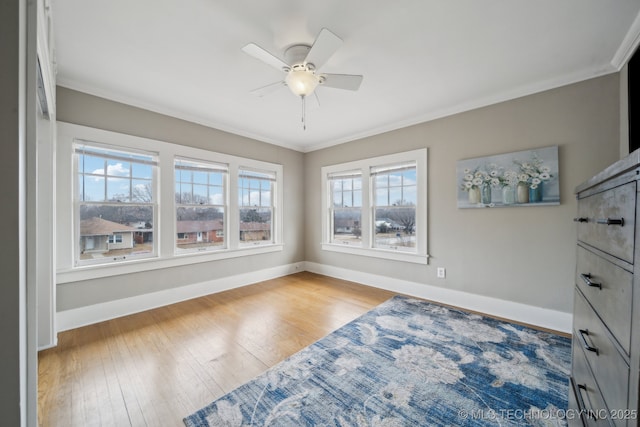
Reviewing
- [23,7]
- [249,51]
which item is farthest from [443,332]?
[23,7]

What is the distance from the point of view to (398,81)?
2.62m

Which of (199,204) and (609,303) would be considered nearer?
(609,303)

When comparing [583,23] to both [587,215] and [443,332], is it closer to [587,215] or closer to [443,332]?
[587,215]

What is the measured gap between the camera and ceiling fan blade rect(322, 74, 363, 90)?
215 centimetres

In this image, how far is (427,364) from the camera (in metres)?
2.03

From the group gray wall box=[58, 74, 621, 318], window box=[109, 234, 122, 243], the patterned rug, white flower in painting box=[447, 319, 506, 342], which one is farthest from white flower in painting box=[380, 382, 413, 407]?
window box=[109, 234, 122, 243]

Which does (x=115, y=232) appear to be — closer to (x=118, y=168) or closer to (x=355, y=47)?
(x=118, y=168)

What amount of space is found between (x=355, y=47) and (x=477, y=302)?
10.4 ft

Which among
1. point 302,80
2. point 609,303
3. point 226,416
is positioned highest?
point 302,80

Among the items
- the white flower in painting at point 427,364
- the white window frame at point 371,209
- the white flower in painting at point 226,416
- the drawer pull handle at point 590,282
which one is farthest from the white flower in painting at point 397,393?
the white window frame at point 371,209

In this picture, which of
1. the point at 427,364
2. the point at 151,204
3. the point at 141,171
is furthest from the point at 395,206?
the point at 141,171

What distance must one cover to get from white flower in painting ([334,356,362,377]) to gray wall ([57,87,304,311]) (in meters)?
2.51

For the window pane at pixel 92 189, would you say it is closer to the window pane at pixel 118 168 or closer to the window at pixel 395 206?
the window pane at pixel 118 168

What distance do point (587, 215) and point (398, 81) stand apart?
6.70ft
